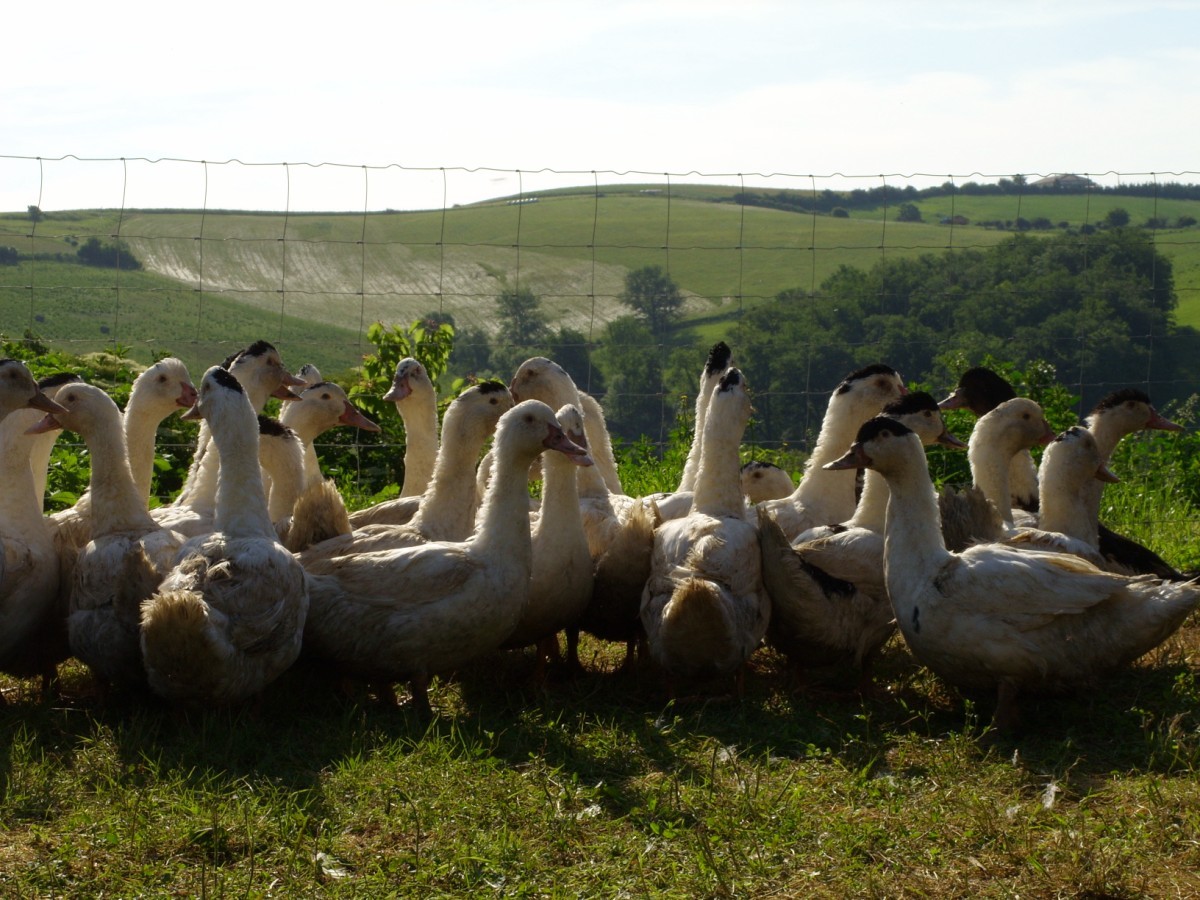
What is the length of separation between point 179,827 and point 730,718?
2604 millimetres

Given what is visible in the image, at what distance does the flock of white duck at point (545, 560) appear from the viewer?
5.83 meters

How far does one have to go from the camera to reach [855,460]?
20.9ft

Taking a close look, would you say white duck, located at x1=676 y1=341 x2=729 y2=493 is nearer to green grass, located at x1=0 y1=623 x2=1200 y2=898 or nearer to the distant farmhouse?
green grass, located at x1=0 y1=623 x2=1200 y2=898

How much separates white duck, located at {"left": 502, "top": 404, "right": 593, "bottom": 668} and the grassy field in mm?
344

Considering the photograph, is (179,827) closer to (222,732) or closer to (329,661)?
(222,732)

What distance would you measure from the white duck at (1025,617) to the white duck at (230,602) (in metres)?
2.89

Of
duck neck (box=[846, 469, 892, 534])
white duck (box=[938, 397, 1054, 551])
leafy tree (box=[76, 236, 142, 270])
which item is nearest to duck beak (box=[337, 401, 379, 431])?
duck neck (box=[846, 469, 892, 534])

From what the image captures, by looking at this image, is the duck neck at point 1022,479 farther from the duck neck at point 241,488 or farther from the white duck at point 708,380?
the duck neck at point 241,488

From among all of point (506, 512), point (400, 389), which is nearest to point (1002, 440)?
point (506, 512)

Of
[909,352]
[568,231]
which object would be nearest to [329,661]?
[909,352]

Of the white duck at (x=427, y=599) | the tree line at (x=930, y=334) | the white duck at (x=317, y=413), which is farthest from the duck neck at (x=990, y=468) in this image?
the white duck at (x=317, y=413)

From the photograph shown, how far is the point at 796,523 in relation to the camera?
768 cm

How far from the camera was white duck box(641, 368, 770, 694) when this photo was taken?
618 cm

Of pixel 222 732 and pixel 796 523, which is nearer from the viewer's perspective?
pixel 222 732
